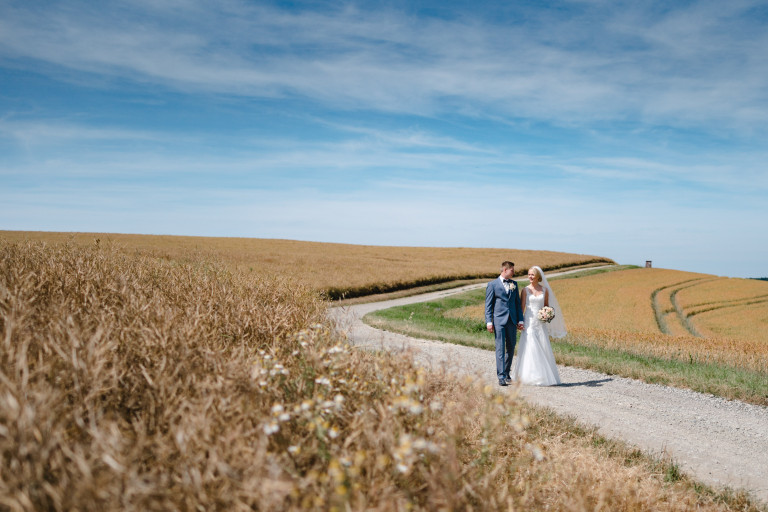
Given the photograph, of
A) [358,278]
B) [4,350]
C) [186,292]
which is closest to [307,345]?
[4,350]

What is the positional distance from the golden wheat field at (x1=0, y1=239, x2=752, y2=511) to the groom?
3.34m

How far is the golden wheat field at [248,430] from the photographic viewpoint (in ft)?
8.71

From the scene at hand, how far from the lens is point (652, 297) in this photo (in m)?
37.8

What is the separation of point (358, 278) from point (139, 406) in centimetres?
3131

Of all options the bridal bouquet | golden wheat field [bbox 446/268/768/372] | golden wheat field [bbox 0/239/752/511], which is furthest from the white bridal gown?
golden wheat field [bbox 446/268/768/372]

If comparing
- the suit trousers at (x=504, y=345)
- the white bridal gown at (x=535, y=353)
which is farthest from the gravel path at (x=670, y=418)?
the suit trousers at (x=504, y=345)

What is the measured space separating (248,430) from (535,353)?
27.1ft

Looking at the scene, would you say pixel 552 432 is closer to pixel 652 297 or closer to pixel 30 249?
pixel 30 249

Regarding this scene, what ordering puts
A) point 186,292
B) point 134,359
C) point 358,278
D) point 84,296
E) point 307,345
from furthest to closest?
point 358,278
point 186,292
point 84,296
point 307,345
point 134,359

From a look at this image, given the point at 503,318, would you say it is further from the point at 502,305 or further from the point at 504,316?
the point at 502,305

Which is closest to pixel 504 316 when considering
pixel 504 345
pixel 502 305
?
pixel 502 305

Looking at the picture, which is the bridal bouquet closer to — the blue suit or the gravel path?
the blue suit

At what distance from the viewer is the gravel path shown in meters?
6.53

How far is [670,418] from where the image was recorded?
8500mm
